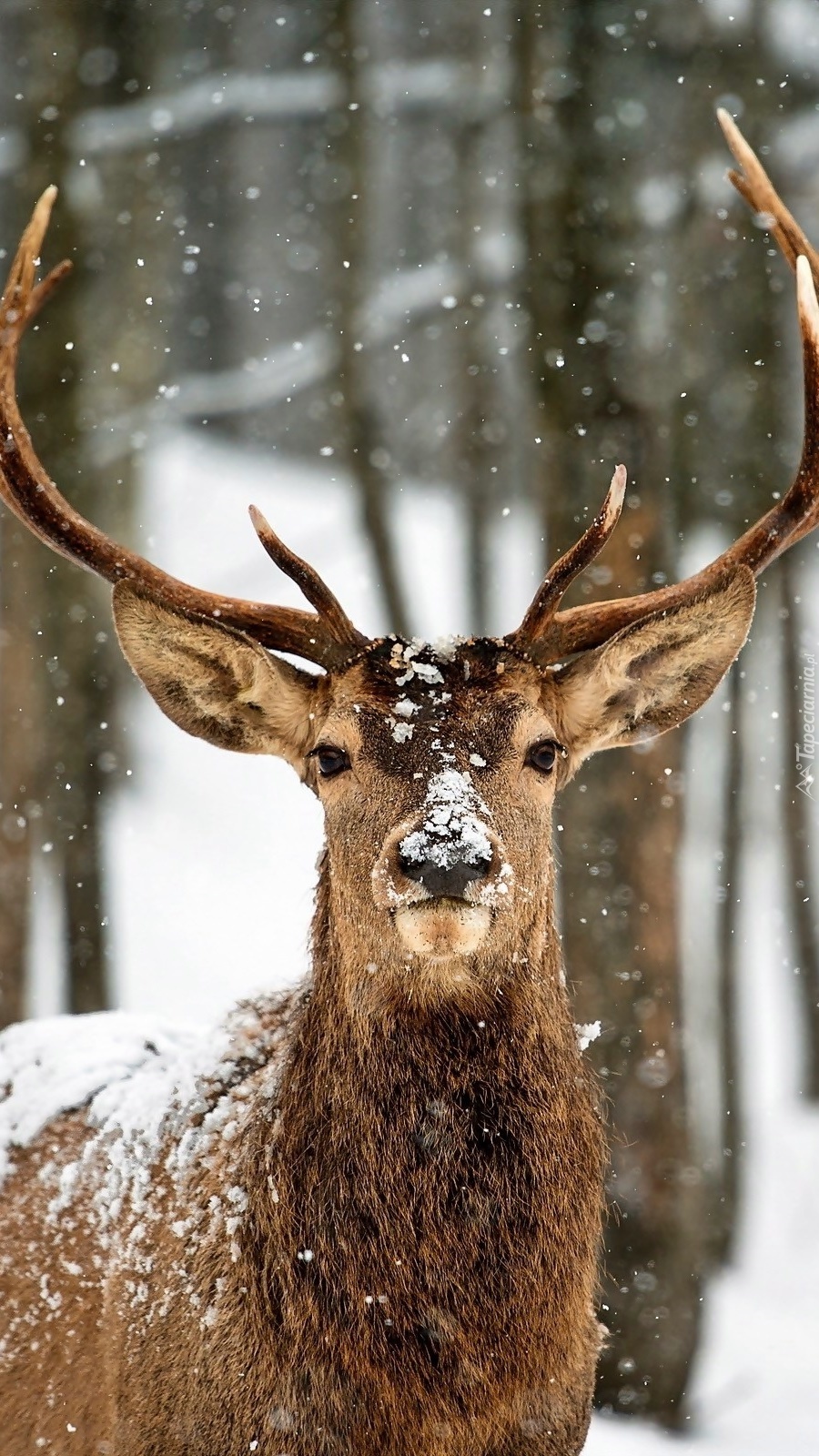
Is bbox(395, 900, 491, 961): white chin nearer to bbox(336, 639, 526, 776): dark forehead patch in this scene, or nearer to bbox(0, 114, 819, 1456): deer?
bbox(0, 114, 819, 1456): deer

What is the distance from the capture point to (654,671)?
496cm

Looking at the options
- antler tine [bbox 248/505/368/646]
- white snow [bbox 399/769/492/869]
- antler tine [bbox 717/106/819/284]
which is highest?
antler tine [bbox 717/106/819/284]

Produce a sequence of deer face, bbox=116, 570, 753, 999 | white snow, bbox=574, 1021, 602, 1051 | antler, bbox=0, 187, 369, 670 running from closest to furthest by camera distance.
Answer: deer face, bbox=116, 570, 753, 999
white snow, bbox=574, 1021, 602, 1051
antler, bbox=0, 187, 369, 670

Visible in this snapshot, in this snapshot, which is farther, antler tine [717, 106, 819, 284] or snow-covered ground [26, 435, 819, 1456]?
snow-covered ground [26, 435, 819, 1456]

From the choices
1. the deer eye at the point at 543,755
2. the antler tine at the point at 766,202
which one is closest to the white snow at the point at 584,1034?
the deer eye at the point at 543,755

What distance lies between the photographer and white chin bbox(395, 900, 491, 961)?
12.7ft

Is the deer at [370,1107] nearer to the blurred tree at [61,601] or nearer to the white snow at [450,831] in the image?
the white snow at [450,831]

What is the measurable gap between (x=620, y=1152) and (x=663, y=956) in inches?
35.2

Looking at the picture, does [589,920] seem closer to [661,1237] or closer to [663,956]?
[663,956]

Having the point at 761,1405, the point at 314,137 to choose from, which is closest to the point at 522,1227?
the point at 761,1405

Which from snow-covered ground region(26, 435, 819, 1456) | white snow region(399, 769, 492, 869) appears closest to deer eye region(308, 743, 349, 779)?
white snow region(399, 769, 492, 869)

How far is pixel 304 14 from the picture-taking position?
11641 mm

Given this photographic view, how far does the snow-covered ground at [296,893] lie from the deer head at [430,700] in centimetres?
117

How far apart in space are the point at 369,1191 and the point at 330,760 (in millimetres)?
1173
